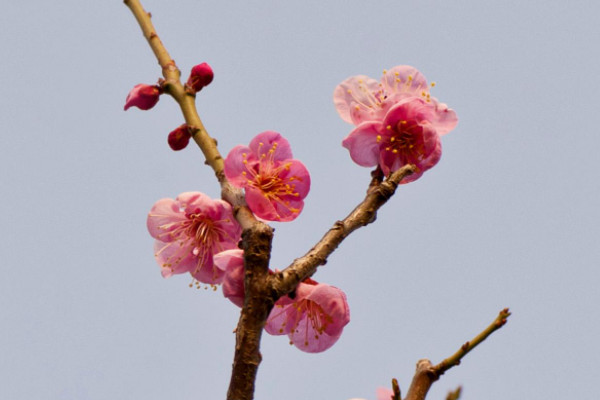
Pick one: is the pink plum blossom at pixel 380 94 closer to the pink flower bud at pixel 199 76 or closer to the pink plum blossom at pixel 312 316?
the pink flower bud at pixel 199 76

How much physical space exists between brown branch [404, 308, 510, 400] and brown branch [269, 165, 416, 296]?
395 mm

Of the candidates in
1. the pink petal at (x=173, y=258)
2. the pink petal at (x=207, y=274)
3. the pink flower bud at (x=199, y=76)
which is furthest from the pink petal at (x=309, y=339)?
the pink flower bud at (x=199, y=76)

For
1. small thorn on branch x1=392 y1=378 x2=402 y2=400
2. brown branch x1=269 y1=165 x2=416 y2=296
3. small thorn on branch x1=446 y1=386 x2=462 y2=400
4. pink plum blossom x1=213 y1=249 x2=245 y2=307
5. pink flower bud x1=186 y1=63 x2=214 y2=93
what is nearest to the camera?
small thorn on branch x1=446 y1=386 x2=462 y2=400

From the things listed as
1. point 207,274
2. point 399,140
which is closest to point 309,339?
point 207,274

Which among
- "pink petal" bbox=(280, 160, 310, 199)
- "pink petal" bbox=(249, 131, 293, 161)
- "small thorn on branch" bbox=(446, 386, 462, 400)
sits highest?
"pink petal" bbox=(249, 131, 293, 161)

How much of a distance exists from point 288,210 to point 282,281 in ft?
2.49

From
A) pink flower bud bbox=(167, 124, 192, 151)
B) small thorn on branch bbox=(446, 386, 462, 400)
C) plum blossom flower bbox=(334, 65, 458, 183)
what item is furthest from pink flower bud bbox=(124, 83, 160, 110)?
small thorn on branch bbox=(446, 386, 462, 400)

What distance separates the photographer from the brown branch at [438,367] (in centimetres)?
163

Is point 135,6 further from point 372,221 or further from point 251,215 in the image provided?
point 372,221

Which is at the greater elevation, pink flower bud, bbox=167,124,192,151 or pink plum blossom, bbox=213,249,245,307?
pink flower bud, bbox=167,124,192,151

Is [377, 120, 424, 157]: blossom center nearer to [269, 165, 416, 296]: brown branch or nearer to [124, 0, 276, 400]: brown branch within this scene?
[269, 165, 416, 296]: brown branch

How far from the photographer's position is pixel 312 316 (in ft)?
7.68

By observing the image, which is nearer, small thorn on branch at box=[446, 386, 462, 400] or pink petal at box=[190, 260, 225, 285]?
small thorn on branch at box=[446, 386, 462, 400]

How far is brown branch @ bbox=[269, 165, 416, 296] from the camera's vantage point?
1.79 metres
